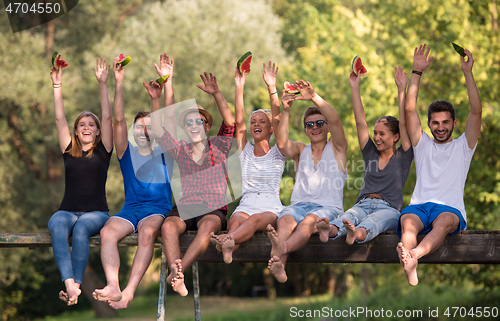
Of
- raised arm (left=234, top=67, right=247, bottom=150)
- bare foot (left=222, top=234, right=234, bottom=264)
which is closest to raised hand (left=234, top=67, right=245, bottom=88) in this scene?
raised arm (left=234, top=67, right=247, bottom=150)

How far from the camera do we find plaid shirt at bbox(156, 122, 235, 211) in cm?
440

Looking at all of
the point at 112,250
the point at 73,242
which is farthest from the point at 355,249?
the point at 73,242

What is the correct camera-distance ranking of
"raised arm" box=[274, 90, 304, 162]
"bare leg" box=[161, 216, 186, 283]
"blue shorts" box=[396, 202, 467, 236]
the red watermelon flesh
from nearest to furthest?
"blue shorts" box=[396, 202, 467, 236], "bare leg" box=[161, 216, 186, 283], "raised arm" box=[274, 90, 304, 162], the red watermelon flesh

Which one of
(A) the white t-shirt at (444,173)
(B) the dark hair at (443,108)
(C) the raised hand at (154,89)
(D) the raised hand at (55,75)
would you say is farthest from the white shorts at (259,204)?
(D) the raised hand at (55,75)

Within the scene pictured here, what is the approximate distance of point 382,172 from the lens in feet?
14.1

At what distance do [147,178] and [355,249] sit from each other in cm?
204

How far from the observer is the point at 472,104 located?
392 cm

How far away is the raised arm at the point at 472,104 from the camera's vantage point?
3895 mm

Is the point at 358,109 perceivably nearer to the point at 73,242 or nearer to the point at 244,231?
the point at 244,231

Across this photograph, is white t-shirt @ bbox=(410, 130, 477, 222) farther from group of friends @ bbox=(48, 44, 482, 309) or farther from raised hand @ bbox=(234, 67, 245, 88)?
raised hand @ bbox=(234, 67, 245, 88)

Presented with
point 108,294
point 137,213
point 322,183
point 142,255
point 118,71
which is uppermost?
point 118,71

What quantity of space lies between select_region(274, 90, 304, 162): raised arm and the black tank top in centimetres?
168

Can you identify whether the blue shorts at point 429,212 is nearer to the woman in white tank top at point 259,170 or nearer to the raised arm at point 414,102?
the raised arm at point 414,102

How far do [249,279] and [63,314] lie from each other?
23.7 feet
